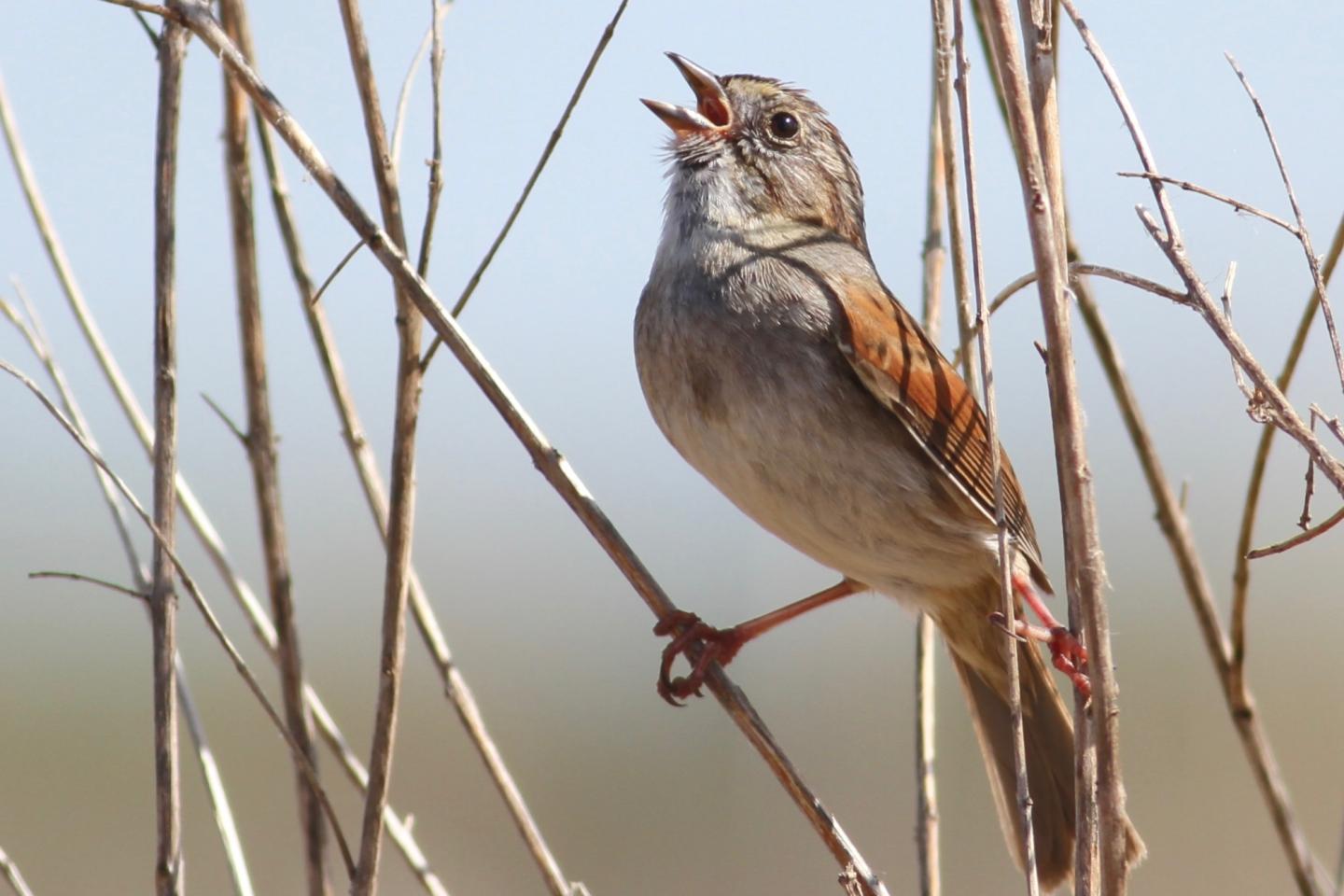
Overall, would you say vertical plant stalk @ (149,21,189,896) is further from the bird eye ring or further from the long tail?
the long tail

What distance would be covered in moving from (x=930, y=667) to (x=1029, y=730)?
464mm

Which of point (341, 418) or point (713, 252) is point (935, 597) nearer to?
point (713, 252)

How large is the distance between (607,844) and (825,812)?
1071 cm

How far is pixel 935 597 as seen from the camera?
3.20 metres

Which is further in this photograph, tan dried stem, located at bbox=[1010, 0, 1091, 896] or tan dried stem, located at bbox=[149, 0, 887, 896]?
tan dried stem, located at bbox=[149, 0, 887, 896]

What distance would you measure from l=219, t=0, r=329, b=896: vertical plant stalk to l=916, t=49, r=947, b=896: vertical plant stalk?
3.60 ft

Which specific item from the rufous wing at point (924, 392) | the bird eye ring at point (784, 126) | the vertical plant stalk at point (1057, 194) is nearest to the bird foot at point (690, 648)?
the rufous wing at point (924, 392)

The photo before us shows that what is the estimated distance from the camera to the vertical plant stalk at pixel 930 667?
263 centimetres

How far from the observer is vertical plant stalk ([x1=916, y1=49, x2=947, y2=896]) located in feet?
8.62

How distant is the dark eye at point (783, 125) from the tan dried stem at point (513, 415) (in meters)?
1.46

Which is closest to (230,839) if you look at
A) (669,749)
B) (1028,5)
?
(1028,5)

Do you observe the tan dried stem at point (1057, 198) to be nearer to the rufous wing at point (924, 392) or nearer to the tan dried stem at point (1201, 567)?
the tan dried stem at point (1201, 567)

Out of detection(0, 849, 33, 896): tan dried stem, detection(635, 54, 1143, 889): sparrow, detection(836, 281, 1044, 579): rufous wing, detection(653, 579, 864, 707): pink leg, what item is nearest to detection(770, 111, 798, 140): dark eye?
detection(635, 54, 1143, 889): sparrow

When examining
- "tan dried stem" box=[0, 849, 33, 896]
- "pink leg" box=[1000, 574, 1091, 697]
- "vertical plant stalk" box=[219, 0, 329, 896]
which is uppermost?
"vertical plant stalk" box=[219, 0, 329, 896]
